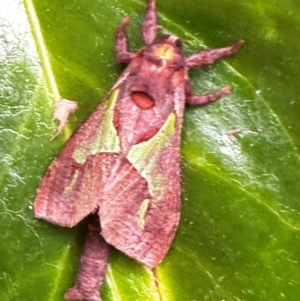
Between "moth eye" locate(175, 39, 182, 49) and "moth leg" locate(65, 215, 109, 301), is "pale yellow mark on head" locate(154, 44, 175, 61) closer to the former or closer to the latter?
"moth eye" locate(175, 39, 182, 49)

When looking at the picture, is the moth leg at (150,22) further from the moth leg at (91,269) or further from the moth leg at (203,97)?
the moth leg at (91,269)

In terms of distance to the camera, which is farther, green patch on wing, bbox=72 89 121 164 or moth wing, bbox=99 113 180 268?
green patch on wing, bbox=72 89 121 164

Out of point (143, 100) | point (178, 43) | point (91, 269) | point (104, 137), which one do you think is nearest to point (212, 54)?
point (178, 43)

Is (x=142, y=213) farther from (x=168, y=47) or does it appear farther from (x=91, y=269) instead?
(x=168, y=47)

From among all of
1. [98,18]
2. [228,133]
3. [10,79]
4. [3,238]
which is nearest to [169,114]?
[228,133]

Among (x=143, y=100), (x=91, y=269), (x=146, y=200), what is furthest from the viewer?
(x=143, y=100)

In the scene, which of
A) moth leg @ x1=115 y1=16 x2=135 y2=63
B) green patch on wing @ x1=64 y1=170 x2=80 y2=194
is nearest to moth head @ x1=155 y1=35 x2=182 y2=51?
moth leg @ x1=115 y1=16 x2=135 y2=63
